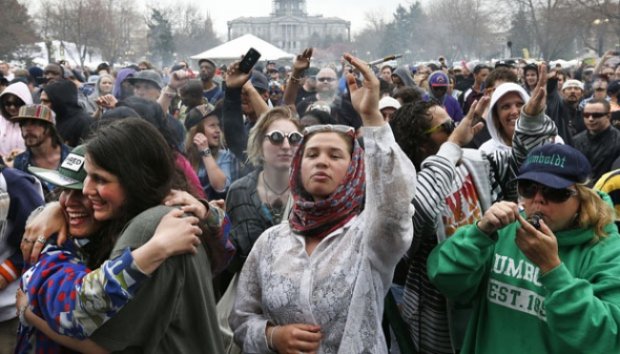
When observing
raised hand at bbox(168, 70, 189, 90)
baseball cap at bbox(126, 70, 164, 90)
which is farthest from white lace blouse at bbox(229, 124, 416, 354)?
baseball cap at bbox(126, 70, 164, 90)

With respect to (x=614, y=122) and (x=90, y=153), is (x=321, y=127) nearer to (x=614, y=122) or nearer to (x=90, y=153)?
(x=90, y=153)

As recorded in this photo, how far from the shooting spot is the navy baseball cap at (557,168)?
3.01m

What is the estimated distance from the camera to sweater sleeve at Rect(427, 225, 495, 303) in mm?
3033

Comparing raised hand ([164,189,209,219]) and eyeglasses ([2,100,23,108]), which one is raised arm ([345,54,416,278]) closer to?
raised hand ([164,189,209,219])

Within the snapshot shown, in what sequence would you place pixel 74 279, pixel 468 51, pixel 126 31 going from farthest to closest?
pixel 468 51 < pixel 126 31 < pixel 74 279

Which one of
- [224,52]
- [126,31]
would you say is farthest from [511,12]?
[224,52]

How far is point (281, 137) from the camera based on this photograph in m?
4.50

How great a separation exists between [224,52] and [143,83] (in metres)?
9.15

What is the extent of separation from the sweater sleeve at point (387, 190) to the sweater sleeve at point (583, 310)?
0.57m

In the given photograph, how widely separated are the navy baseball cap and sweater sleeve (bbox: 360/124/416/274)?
1.85ft

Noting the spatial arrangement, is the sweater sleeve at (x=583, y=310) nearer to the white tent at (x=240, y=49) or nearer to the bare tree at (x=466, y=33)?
the white tent at (x=240, y=49)

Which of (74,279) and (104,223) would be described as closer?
(74,279)

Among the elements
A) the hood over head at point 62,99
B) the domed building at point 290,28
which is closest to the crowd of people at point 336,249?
A: the hood over head at point 62,99

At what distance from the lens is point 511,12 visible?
2940 inches
